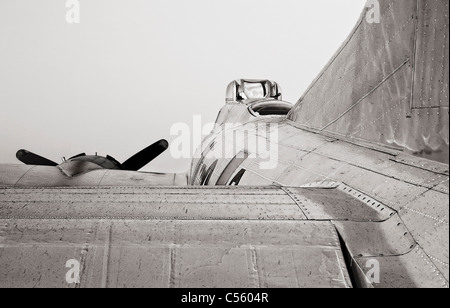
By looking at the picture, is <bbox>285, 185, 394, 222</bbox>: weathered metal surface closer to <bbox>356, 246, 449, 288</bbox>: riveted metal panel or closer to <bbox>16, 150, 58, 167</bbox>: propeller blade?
<bbox>356, 246, 449, 288</bbox>: riveted metal panel

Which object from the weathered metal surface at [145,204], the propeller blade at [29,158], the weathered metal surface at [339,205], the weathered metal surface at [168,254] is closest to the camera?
the weathered metal surface at [168,254]

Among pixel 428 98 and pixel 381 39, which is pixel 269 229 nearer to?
pixel 428 98

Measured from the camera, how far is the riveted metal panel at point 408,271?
7.21 ft

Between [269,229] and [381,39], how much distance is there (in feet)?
7.21

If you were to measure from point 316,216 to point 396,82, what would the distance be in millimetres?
1363

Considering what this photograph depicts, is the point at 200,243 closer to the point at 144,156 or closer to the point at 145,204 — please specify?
the point at 145,204

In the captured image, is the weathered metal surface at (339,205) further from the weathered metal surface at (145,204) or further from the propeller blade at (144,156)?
the propeller blade at (144,156)

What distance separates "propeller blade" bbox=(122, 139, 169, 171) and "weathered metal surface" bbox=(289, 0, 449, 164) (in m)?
5.50

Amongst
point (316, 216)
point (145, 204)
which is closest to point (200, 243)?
point (145, 204)

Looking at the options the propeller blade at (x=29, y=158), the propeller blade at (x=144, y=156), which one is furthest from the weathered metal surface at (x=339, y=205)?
the propeller blade at (x=29, y=158)

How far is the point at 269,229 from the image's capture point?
245 centimetres

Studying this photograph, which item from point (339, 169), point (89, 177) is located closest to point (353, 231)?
point (339, 169)

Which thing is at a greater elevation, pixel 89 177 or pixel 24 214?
pixel 24 214

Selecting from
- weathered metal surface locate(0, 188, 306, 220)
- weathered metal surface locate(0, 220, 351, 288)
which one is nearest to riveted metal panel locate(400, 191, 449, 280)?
weathered metal surface locate(0, 220, 351, 288)
